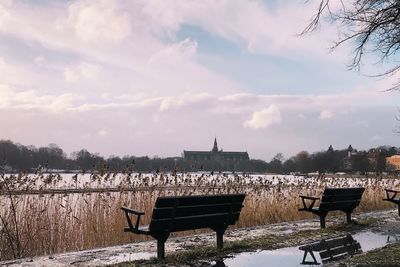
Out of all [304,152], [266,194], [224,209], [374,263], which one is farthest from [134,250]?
[304,152]

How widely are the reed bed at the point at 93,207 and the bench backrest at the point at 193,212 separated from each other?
2795 millimetres

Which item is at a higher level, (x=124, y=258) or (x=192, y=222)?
(x=192, y=222)

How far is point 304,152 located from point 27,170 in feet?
328

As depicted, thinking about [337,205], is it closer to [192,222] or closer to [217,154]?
[192,222]

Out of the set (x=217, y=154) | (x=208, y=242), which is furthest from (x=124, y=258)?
(x=217, y=154)

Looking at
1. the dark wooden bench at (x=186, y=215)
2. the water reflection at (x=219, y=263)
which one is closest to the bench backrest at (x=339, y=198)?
the dark wooden bench at (x=186, y=215)

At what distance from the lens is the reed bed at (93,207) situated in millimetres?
9164

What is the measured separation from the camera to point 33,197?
10234 millimetres

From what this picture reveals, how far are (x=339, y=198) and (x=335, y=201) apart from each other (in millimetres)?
157

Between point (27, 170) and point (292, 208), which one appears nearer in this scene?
point (27, 170)

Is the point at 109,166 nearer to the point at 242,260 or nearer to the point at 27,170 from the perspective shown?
the point at 27,170

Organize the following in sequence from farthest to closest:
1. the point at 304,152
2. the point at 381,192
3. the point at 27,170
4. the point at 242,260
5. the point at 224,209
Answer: the point at 304,152 < the point at 381,192 < the point at 27,170 < the point at 224,209 < the point at 242,260

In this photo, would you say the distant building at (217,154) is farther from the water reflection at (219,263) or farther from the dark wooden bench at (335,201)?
the water reflection at (219,263)

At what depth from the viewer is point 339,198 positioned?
1109 cm
